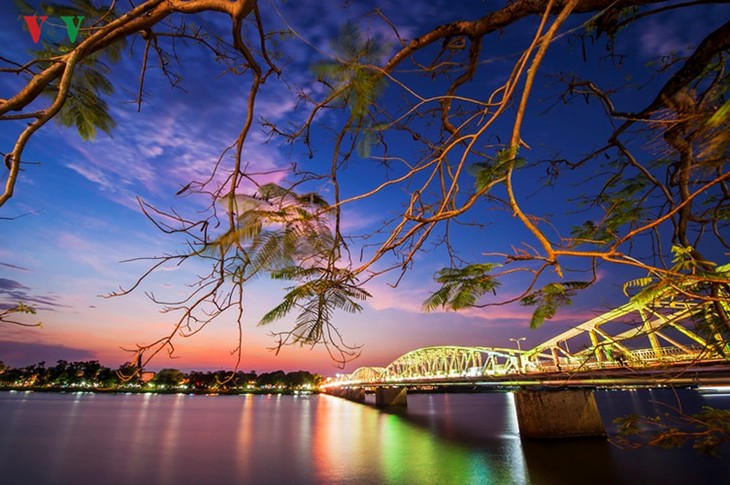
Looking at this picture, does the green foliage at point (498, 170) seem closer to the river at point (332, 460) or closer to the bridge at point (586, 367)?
the bridge at point (586, 367)

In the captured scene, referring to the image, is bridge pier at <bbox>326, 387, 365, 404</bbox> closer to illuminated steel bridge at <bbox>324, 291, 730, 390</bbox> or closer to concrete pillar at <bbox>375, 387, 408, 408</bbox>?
illuminated steel bridge at <bbox>324, 291, 730, 390</bbox>

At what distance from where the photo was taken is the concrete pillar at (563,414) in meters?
22.7

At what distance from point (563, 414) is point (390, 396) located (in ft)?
140

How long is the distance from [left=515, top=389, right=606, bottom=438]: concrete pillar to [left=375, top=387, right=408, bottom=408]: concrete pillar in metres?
40.7

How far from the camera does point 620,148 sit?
216cm

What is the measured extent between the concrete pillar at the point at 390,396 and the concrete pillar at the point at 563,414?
40.7 m

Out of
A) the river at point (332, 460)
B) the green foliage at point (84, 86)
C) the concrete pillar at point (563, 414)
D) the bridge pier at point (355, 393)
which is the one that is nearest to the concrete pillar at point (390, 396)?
the bridge pier at point (355, 393)

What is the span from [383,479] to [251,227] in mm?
19559

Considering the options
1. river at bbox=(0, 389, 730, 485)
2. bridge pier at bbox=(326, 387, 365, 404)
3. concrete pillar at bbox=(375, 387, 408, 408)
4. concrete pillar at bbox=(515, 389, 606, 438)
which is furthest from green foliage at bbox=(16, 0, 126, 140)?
bridge pier at bbox=(326, 387, 365, 404)

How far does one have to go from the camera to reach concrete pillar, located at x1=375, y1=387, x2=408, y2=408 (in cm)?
6178

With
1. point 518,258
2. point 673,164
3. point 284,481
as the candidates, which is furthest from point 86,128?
point 284,481

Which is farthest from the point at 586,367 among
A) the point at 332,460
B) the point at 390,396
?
the point at 390,396

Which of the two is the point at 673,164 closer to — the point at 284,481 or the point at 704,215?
the point at 704,215

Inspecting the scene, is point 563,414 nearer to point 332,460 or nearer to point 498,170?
point 332,460
